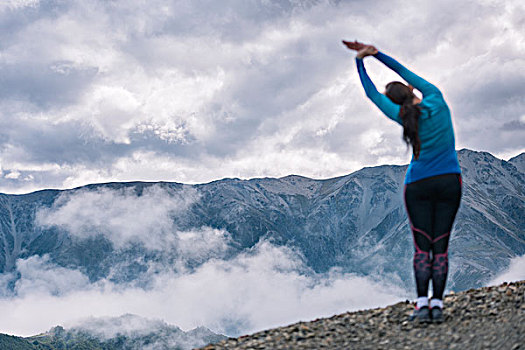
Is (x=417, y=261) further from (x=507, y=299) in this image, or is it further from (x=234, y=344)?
(x=234, y=344)

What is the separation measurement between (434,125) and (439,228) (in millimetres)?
1752

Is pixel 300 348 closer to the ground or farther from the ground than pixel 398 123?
closer to the ground

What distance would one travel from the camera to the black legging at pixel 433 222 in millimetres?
8359

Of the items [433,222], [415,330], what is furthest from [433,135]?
[415,330]

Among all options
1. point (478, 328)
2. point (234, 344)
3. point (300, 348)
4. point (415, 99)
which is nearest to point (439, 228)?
point (478, 328)

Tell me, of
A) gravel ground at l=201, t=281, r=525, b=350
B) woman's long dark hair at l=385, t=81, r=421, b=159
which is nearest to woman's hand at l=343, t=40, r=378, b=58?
woman's long dark hair at l=385, t=81, r=421, b=159

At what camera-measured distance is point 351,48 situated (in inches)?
359

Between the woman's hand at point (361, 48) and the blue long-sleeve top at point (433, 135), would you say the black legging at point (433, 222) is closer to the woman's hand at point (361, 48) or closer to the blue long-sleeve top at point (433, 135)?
the blue long-sleeve top at point (433, 135)

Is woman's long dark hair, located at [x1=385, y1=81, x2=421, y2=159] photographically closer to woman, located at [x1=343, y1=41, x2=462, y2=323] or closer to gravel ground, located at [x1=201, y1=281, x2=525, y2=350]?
woman, located at [x1=343, y1=41, x2=462, y2=323]

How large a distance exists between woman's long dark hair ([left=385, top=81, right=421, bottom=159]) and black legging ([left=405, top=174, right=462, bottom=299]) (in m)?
0.61

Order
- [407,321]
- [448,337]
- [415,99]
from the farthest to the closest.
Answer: [407,321]
[415,99]
[448,337]

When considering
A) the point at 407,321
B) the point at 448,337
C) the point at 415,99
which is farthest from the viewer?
the point at 407,321

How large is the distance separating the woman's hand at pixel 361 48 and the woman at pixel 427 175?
0.02 m

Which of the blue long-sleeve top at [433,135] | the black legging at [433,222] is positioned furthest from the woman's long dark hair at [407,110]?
the black legging at [433,222]
